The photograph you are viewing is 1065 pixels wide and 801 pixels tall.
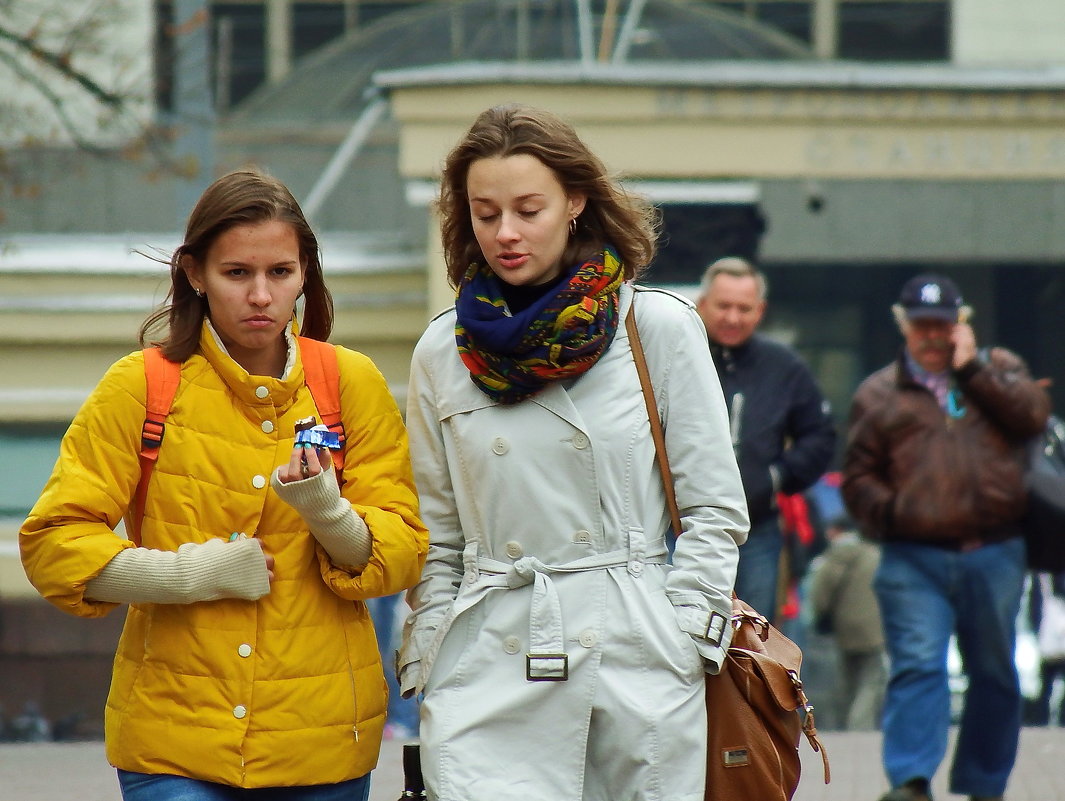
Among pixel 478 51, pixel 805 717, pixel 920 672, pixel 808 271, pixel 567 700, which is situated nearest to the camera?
pixel 567 700

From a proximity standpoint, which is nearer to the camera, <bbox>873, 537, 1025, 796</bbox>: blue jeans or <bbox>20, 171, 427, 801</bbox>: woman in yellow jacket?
<bbox>20, 171, 427, 801</bbox>: woman in yellow jacket

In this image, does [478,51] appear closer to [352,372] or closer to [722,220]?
[722,220]

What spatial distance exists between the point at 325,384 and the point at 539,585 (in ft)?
1.86

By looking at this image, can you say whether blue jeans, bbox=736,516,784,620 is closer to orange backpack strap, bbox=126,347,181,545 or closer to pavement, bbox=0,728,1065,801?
pavement, bbox=0,728,1065,801

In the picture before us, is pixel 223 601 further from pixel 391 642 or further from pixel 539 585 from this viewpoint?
pixel 391 642

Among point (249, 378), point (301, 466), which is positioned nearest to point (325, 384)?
point (249, 378)

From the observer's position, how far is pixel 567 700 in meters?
3.20

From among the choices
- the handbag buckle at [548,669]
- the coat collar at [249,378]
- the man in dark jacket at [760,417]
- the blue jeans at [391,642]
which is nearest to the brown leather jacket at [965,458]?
the man in dark jacket at [760,417]

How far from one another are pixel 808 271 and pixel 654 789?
50.0 feet

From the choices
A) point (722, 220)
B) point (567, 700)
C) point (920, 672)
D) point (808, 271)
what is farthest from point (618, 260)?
point (808, 271)

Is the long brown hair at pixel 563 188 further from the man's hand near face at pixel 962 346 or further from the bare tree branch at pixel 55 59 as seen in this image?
the bare tree branch at pixel 55 59

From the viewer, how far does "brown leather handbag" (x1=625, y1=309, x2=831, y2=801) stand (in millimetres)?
3270

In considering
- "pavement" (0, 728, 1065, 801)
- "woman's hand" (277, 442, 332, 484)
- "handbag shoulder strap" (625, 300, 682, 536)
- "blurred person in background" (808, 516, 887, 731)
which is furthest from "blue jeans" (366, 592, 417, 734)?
"woman's hand" (277, 442, 332, 484)

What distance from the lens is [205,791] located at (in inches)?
121
